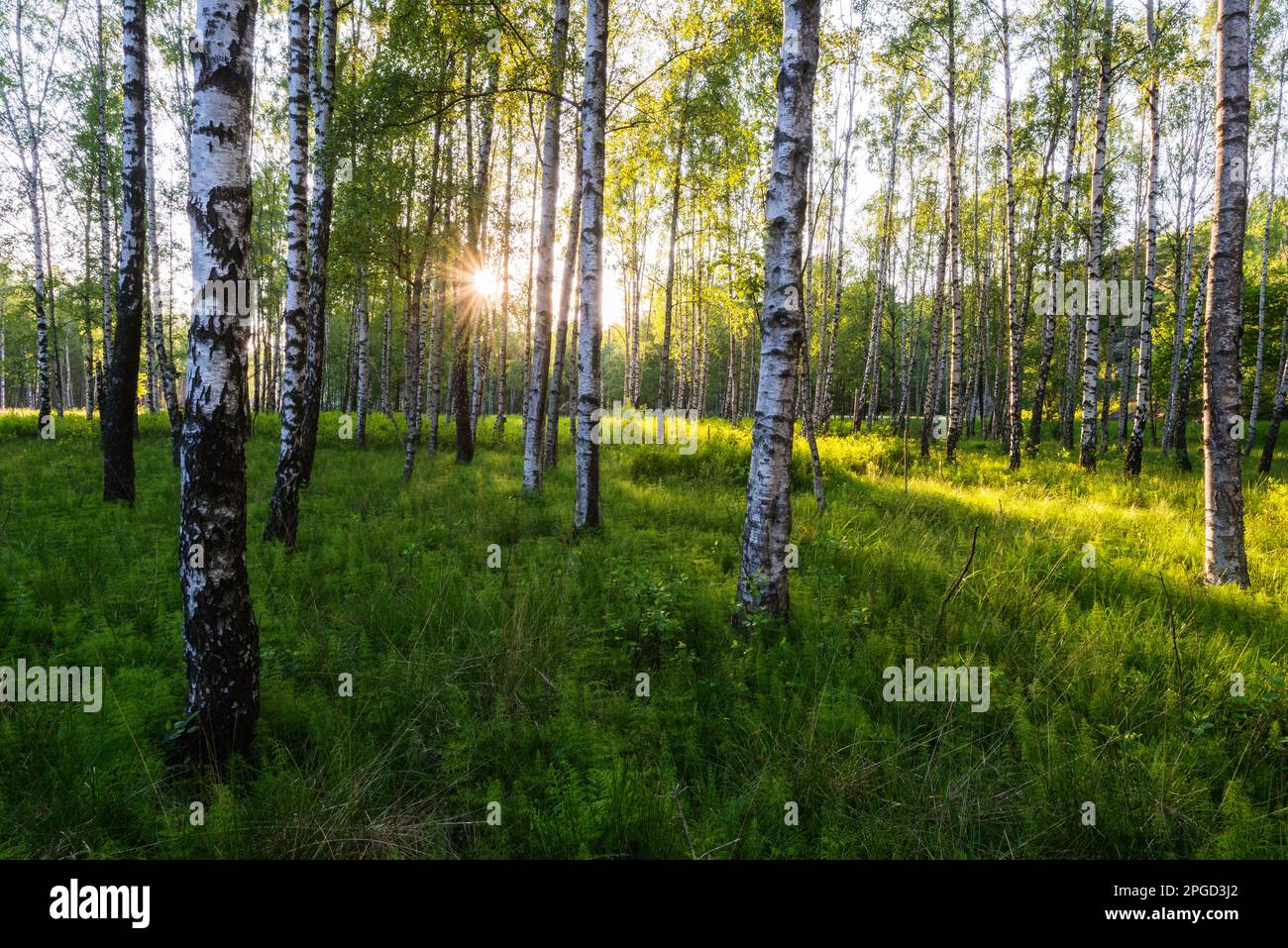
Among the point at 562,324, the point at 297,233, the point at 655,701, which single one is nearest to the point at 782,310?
the point at 655,701

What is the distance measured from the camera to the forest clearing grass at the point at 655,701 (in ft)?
8.57

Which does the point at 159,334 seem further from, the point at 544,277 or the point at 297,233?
the point at 544,277

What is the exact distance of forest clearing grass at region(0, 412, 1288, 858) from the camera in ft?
8.57

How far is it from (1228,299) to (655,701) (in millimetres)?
6906

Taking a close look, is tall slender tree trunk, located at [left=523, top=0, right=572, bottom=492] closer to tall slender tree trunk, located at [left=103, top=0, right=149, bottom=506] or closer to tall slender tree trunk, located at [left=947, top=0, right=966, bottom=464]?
tall slender tree trunk, located at [left=103, top=0, right=149, bottom=506]

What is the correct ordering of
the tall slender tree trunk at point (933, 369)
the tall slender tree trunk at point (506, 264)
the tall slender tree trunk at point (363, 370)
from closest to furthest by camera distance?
1. the tall slender tree trunk at point (506, 264)
2. the tall slender tree trunk at point (363, 370)
3. the tall slender tree trunk at point (933, 369)

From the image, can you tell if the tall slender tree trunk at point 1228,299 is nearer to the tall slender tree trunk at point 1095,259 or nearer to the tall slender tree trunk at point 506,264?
the tall slender tree trunk at point 1095,259

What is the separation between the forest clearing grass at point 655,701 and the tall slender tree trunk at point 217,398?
1.16 feet

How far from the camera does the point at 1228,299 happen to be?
5.55m

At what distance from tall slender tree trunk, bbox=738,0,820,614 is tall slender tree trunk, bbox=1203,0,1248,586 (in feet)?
14.7

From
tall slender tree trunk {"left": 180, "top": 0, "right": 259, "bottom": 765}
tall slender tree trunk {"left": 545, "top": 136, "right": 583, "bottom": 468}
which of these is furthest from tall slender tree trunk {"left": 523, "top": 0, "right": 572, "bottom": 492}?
tall slender tree trunk {"left": 180, "top": 0, "right": 259, "bottom": 765}

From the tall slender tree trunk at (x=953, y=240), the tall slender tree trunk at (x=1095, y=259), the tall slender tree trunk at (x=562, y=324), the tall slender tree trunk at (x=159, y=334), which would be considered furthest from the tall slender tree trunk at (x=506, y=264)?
the tall slender tree trunk at (x=1095, y=259)

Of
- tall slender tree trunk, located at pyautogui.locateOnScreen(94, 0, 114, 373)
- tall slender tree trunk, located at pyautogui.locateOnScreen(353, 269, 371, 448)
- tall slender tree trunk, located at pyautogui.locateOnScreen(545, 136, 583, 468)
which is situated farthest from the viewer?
tall slender tree trunk, located at pyautogui.locateOnScreen(94, 0, 114, 373)

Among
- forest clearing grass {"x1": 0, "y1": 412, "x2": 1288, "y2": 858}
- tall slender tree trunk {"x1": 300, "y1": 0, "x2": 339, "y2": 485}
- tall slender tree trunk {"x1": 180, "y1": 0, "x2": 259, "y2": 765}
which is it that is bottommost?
forest clearing grass {"x1": 0, "y1": 412, "x2": 1288, "y2": 858}
